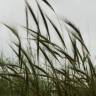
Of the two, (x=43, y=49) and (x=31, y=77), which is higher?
(x=43, y=49)

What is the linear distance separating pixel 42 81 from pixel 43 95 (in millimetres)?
400

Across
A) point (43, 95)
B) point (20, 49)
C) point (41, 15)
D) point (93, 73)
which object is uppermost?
point (41, 15)

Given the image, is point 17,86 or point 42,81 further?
point 42,81

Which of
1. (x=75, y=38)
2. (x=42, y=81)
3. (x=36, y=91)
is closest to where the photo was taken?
(x=36, y=91)

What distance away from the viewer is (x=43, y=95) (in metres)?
2.54

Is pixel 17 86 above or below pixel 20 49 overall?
below

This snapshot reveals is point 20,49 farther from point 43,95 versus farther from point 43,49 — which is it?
point 43,95

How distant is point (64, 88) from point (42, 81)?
1.40ft

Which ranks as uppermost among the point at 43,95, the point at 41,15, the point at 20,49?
the point at 41,15

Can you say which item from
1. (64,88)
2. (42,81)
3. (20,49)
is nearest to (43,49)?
(20,49)

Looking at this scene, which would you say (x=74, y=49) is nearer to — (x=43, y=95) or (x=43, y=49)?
(x=43, y=49)

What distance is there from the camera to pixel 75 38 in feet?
8.71

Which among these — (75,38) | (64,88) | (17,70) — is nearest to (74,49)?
(75,38)

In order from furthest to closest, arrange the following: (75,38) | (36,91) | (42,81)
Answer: (42,81)
(75,38)
(36,91)
